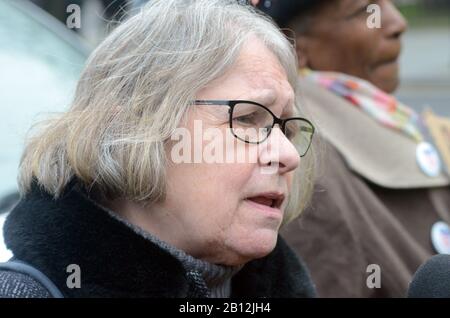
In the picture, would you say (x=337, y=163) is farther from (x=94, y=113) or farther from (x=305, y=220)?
(x=94, y=113)

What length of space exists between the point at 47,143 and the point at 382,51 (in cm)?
177

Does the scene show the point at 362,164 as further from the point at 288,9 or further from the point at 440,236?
the point at 288,9

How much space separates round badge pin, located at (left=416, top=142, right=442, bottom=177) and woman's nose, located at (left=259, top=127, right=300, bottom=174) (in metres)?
1.40

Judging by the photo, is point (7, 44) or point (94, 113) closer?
point (94, 113)

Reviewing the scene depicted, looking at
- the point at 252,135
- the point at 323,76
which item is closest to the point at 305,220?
the point at 323,76

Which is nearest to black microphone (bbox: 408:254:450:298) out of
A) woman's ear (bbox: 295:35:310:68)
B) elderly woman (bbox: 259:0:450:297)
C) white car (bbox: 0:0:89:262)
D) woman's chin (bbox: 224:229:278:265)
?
woman's chin (bbox: 224:229:278:265)

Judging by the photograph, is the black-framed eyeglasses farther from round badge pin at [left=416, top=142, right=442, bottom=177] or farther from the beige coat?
round badge pin at [left=416, top=142, right=442, bottom=177]

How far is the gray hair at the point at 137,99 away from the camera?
2074 mm

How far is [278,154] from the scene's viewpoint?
6.94 feet

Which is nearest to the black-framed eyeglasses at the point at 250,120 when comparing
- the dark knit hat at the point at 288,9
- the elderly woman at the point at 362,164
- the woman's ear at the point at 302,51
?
the elderly woman at the point at 362,164

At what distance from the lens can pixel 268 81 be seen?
2.17 m

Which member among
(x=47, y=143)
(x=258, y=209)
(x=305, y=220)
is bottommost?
(x=305, y=220)

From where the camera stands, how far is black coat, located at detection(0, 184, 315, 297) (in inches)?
79.8

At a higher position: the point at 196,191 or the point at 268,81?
the point at 268,81
